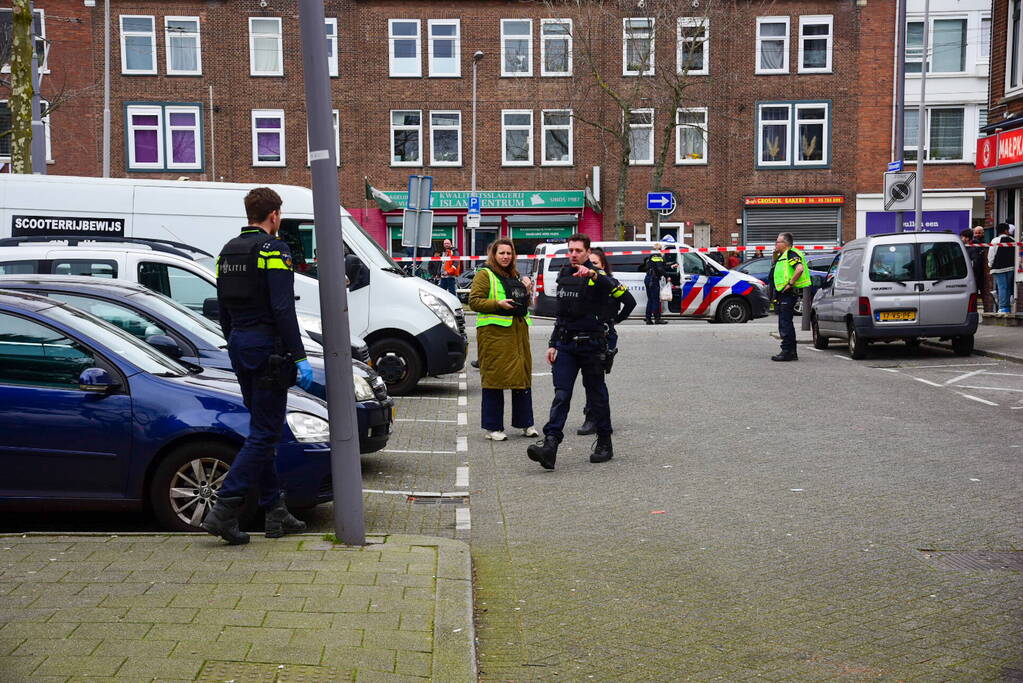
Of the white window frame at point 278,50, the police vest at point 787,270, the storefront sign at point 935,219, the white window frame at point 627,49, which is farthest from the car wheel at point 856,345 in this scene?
the white window frame at point 278,50

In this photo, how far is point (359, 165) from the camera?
4356 cm

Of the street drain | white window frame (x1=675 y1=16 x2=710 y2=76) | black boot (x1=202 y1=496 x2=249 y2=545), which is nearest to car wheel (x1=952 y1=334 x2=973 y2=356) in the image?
the street drain

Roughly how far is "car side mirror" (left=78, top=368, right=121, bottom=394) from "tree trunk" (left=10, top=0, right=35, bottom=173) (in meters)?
12.1

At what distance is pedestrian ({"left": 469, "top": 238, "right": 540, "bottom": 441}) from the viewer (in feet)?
35.9

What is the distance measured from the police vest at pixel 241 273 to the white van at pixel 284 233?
7.54 metres

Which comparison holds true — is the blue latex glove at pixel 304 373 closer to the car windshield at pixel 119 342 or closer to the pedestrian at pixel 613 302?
the car windshield at pixel 119 342

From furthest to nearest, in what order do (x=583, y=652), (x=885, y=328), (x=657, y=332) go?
(x=657, y=332) < (x=885, y=328) < (x=583, y=652)

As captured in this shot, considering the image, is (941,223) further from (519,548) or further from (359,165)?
(519,548)

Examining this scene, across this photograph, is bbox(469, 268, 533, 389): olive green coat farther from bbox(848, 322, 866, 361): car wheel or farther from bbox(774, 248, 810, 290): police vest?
bbox(848, 322, 866, 361): car wheel

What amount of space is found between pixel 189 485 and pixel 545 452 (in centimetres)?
323

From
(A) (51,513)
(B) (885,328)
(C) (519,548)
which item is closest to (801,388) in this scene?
(B) (885,328)

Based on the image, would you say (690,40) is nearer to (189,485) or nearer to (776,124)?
(776,124)

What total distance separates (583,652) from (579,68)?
40.1m

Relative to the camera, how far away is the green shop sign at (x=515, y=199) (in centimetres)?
4369
